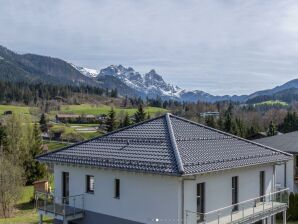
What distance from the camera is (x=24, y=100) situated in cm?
19762

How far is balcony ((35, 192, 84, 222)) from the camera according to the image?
21891 mm

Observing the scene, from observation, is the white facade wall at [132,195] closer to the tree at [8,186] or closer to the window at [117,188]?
the window at [117,188]

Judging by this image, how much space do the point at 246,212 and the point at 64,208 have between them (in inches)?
360

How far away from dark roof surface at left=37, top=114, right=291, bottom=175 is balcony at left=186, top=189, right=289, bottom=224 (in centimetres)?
213

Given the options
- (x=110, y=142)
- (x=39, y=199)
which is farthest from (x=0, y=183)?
(x=110, y=142)

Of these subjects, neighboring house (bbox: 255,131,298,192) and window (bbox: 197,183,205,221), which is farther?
neighboring house (bbox: 255,131,298,192)

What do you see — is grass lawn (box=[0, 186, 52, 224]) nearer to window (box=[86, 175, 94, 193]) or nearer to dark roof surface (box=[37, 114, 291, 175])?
dark roof surface (box=[37, 114, 291, 175])

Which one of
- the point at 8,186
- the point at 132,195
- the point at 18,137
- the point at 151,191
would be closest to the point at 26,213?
the point at 8,186

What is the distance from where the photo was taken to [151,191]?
19.4m

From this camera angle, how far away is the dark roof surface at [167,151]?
1902 centimetres

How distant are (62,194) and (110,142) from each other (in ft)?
12.7

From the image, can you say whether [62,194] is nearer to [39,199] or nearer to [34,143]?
[39,199]

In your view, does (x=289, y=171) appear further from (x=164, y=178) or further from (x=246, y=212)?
(x=164, y=178)

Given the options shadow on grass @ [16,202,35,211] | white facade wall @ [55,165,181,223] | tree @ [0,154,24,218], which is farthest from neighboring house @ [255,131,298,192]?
shadow on grass @ [16,202,35,211]
